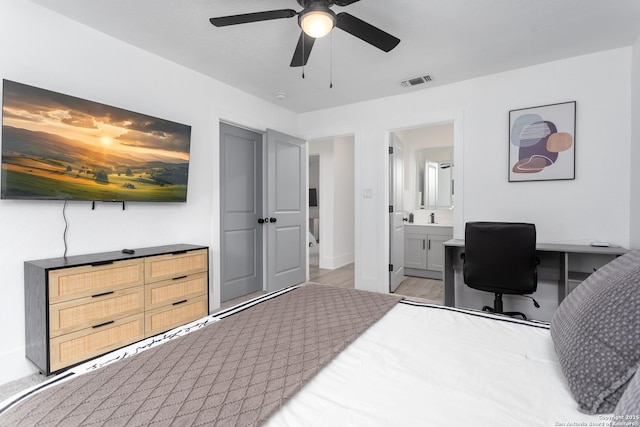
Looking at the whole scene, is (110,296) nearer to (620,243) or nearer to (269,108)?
(269,108)

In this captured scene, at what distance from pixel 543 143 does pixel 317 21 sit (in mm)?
2549

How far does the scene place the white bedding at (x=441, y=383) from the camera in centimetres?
76

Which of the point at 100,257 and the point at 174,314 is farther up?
the point at 100,257

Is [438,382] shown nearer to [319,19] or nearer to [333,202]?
[319,19]

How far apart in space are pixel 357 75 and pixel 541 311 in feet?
A: 9.90

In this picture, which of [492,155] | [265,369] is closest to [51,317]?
[265,369]

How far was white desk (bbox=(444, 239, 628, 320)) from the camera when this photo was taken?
8.50 ft

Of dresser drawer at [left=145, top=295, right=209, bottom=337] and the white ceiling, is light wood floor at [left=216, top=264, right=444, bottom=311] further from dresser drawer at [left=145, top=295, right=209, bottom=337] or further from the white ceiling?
the white ceiling

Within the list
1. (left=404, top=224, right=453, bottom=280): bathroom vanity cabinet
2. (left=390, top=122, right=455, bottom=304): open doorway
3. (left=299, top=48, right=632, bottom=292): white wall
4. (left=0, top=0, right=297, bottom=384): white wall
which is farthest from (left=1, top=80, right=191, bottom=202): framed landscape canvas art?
(left=404, top=224, right=453, bottom=280): bathroom vanity cabinet

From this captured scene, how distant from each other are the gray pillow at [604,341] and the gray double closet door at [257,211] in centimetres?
328

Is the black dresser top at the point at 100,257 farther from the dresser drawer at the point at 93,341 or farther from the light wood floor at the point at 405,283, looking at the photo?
the light wood floor at the point at 405,283

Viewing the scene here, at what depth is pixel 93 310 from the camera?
210 centimetres

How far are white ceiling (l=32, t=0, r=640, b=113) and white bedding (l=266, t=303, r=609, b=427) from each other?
2.12m

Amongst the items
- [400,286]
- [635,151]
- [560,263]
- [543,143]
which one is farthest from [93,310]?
[635,151]
